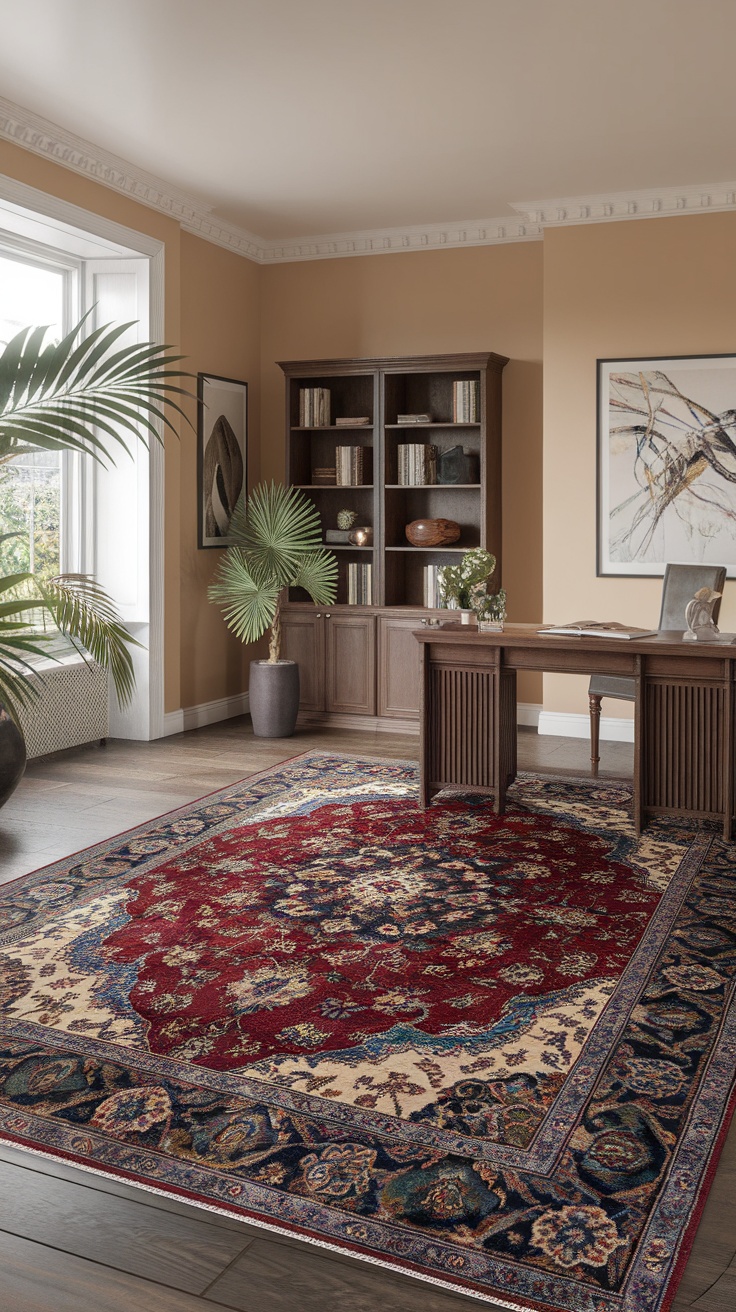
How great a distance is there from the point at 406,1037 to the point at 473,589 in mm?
2741

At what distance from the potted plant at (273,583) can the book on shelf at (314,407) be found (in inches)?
24.2

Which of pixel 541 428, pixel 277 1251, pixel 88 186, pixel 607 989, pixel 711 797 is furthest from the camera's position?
pixel 541 428

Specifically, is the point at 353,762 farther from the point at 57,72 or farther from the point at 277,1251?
the point at 277,1251

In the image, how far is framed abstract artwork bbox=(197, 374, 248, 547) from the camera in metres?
7.13

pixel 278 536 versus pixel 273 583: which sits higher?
pixel 278 536

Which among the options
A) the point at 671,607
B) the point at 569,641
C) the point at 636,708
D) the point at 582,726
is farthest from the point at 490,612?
the point at 582,726

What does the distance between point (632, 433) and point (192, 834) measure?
3.69 metres

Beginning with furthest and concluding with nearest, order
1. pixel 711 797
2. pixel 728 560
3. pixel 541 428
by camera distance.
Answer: pixel 541 428 < pixel 728 560 < pixel 711 797

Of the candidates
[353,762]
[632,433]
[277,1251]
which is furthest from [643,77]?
[277,1251]

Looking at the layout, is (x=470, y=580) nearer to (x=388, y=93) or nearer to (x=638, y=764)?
(x=638, y=764)

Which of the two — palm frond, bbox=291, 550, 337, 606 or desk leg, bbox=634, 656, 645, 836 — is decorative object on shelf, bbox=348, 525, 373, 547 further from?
desk leg, bbox=634, 656, 645, 836

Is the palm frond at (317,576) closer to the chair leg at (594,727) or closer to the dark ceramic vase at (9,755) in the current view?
the chair leg at (594,727)

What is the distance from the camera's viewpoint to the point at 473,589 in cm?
517

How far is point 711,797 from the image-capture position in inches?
180
